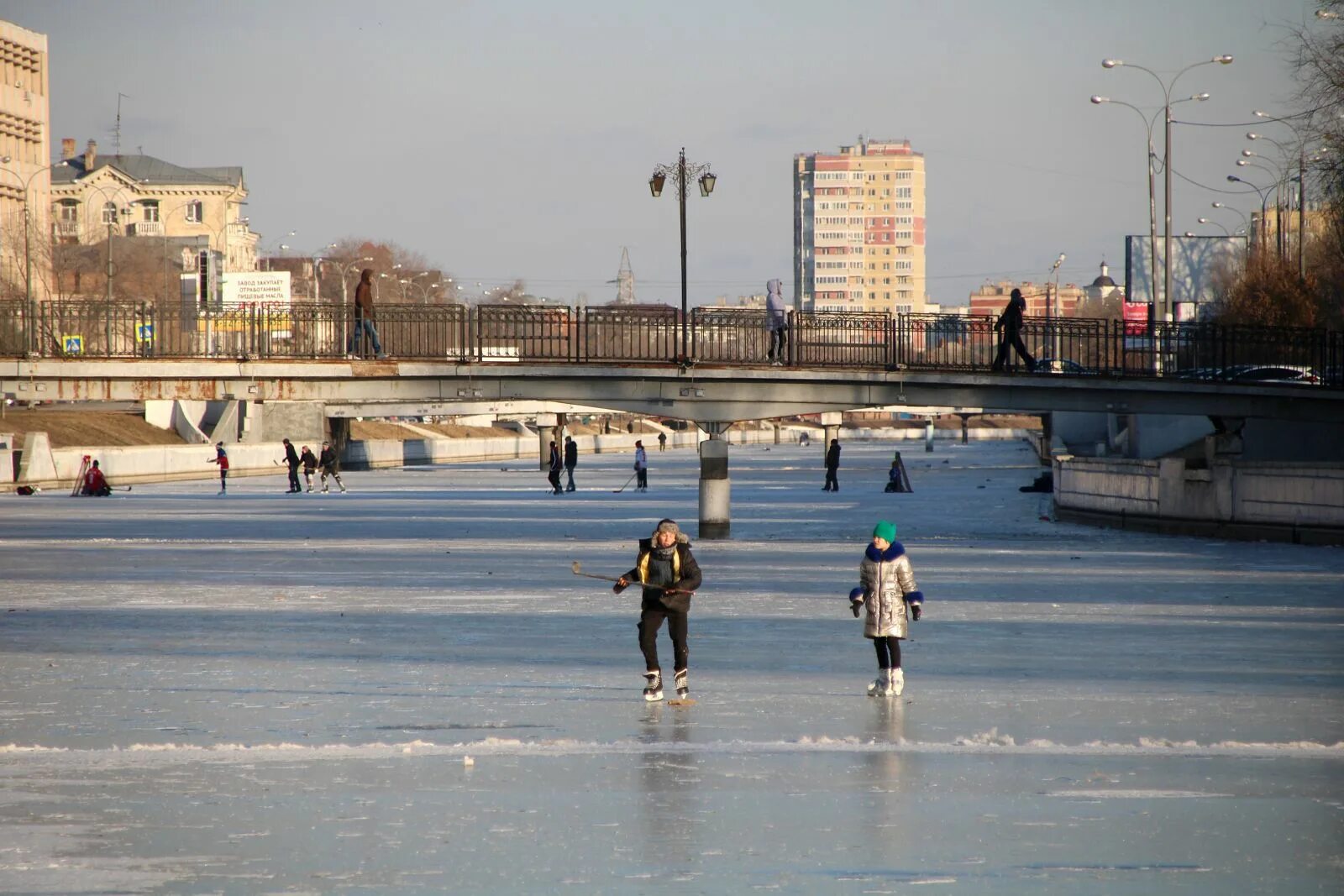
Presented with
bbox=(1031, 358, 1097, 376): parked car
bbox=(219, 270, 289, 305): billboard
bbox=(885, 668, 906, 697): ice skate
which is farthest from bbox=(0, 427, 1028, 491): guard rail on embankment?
bbox=(885, 668, 906, 697): ice skate

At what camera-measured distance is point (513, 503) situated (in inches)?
2133

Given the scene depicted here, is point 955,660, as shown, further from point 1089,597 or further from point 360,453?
point 360,453

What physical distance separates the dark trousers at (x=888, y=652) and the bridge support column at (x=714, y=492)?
22721 millimetres

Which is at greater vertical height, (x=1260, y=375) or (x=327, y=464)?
(x=1260, y=375)

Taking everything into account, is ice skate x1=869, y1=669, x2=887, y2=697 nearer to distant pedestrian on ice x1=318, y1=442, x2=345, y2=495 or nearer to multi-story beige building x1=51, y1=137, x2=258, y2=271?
distant pedestrian on ice x1=318, y1=442, x2=345, y2=495

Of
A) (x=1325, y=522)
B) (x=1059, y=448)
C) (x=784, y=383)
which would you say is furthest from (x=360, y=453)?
(x=1325, y=522)

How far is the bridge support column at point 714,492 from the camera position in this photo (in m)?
37.3

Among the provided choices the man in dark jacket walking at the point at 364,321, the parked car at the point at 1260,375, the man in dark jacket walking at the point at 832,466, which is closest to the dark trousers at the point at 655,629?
the man in dark jacket walking at the point at 364,321

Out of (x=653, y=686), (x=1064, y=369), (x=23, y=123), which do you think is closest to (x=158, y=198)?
(x=23, y=123)

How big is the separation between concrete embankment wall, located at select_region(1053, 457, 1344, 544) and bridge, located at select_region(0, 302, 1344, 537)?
1.76m

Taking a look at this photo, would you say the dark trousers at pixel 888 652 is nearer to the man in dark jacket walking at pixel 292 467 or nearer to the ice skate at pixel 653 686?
the ice skate at pixel 653 686

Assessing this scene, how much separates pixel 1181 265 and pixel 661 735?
50492mm

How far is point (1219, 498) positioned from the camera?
1412 inches

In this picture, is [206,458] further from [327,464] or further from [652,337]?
[652,337]
